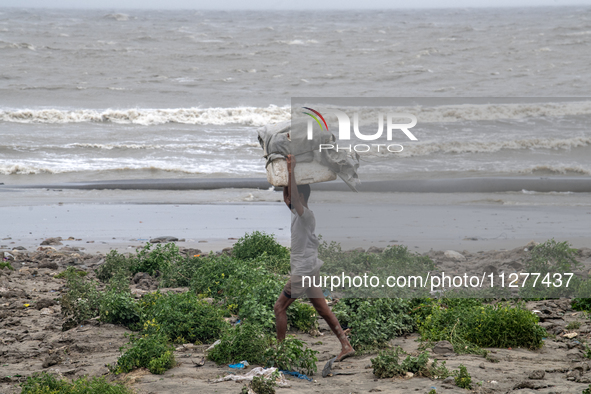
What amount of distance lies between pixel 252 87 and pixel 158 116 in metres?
7.82

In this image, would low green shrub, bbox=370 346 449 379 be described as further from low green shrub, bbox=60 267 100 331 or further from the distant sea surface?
low green shrub, bbox=60 267 100 331

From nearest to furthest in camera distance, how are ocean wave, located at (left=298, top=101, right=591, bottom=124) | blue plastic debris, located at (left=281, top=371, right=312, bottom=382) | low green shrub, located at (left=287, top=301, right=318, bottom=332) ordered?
blue plastic debris, located at (left=281, top=371, right=312, bottom=382)
low green shrub, located at (left=287, top=301, right=318, bottom=332)
ocean wave, located at (left=298, top=101, right=591, bottom=124)

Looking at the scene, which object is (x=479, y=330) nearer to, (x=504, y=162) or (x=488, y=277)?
(x=488, y=277)

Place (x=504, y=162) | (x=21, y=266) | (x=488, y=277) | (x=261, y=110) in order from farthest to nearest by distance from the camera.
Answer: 1. (x=261, y=110)
2. (x=504, y=162)
3. (x=21, y=266)
4. (x=488, y=277)

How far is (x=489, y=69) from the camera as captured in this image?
33562mm

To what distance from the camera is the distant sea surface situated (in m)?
17.1

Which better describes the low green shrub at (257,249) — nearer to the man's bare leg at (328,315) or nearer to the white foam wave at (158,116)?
the man's bare leg at (328,315)

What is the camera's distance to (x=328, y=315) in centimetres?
466

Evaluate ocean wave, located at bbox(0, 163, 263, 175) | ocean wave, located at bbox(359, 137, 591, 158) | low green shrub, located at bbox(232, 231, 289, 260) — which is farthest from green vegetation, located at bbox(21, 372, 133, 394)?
ocean wave, located at bbox(359, 137, 591, 158)

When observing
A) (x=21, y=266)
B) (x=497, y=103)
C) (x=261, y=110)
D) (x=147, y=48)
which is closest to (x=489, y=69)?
(x=497, y=103)

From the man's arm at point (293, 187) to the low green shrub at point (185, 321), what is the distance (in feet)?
5.57

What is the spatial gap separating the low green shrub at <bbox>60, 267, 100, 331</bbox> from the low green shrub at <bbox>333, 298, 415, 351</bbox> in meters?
2.63

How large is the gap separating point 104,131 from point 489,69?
74.8 feet

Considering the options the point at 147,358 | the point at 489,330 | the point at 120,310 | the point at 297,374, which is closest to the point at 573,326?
the point at 489,330
